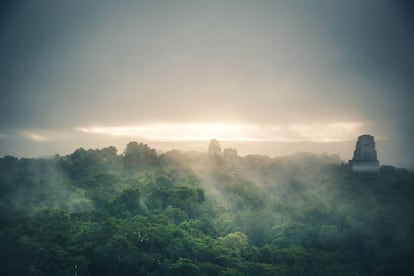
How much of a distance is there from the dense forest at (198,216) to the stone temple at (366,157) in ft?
2.84

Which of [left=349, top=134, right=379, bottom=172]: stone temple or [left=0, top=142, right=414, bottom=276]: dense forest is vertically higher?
[left=349, top=134, right=379, bottom=172]: stone temple

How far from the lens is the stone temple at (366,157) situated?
43.9 m

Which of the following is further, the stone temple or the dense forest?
the stone temple

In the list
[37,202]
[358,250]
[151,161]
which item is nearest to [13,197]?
[37,202]

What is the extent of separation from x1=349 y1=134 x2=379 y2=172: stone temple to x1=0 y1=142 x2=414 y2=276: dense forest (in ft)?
2.84

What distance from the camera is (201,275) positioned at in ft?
85.7

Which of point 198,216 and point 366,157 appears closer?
point 198,216

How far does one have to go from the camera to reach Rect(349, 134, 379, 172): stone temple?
43.9 metres

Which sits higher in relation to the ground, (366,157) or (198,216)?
(366,157)

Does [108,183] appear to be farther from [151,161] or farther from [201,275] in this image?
[201,275]

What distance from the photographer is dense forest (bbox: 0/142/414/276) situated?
26.6m

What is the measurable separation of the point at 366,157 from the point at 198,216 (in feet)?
58.1

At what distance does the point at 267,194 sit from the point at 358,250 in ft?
46.7

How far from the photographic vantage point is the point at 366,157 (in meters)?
44.0
